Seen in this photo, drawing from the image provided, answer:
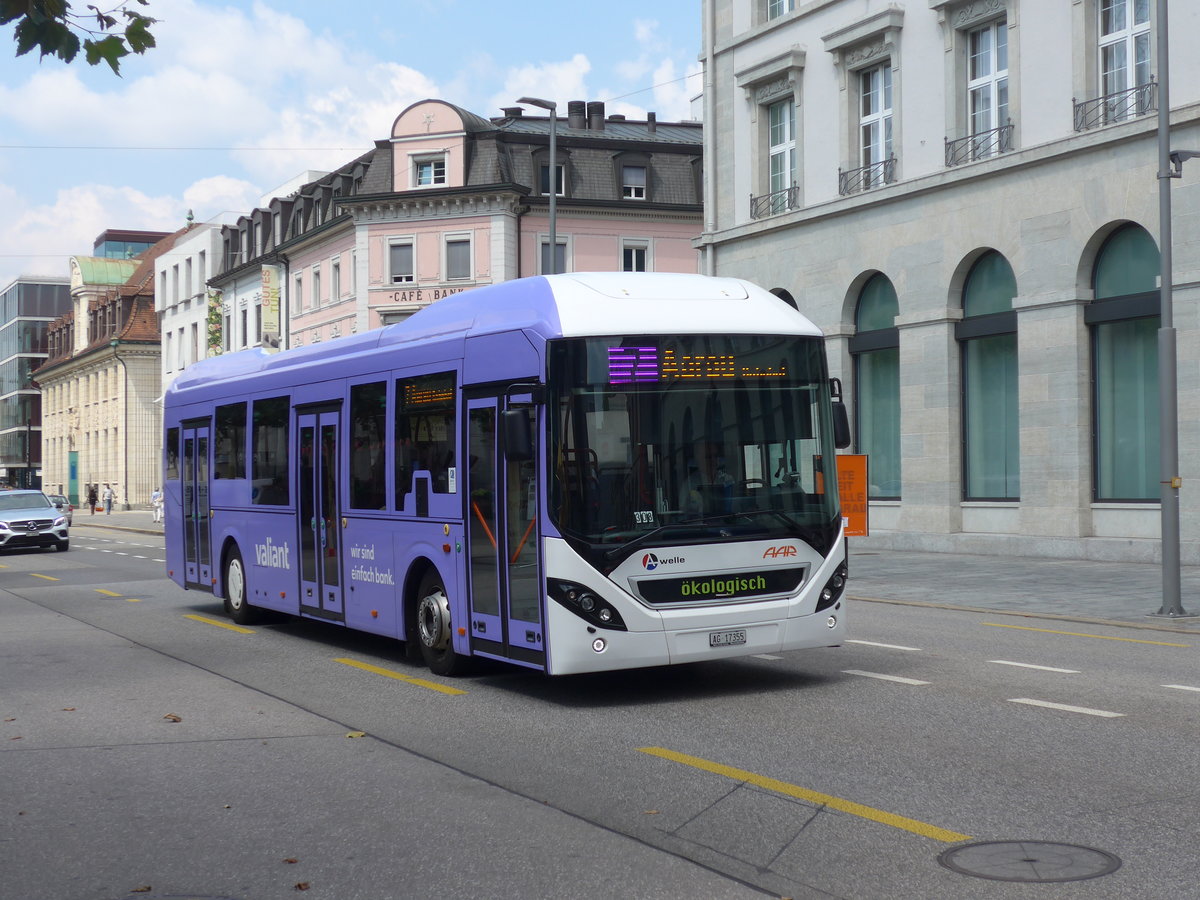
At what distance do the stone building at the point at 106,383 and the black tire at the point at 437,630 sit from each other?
74266 millimetres

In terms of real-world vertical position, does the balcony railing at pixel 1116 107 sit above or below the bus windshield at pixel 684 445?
above

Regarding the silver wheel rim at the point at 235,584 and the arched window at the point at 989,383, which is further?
the arched window at the point at 989,383

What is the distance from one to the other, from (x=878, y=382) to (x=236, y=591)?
55.5 ft

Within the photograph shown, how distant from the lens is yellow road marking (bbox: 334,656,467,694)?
35.7 ft

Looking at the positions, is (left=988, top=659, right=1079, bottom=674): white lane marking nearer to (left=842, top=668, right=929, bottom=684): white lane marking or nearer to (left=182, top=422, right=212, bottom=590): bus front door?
(left=842, top=668, right=929, bottom=684): white lane marking

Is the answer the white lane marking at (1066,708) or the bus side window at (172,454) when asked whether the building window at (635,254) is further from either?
the white lane marking at (1066,708)

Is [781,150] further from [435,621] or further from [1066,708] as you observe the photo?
[1066,708]

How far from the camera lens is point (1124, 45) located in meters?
24.1

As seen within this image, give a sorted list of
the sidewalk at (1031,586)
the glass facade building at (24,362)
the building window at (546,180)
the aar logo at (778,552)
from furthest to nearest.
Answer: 1. the glass facade building at (24,362)
2. the building window at (546,180)
3. the sidewalk at (1031,586)
4. the aar logo at (778,552)

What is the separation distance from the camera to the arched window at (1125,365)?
78.8 feet

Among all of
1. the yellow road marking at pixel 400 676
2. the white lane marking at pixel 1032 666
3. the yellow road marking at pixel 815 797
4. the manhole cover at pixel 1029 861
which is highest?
the manhole cover at pixel 1029 861

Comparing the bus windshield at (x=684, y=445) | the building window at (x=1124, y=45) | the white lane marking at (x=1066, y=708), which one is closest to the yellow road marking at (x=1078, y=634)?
the white lane marking at (x=1066, y=708)

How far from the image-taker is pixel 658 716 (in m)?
9.50

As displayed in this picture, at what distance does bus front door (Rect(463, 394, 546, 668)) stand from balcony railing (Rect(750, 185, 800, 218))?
22124 millimetres
